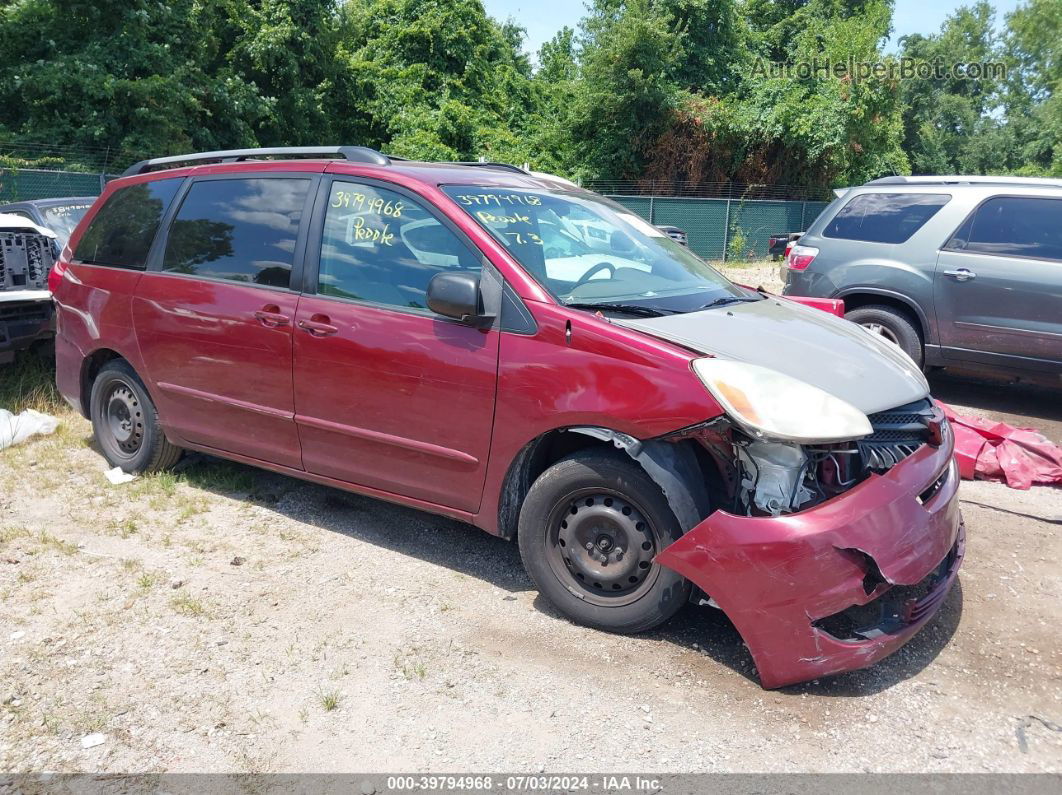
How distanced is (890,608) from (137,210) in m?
4.49

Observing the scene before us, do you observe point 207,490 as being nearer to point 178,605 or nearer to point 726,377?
point 178,605

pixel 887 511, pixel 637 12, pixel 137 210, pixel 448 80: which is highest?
pixel 637 12

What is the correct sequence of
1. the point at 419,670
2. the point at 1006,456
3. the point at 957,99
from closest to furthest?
the point at 419,670, the point at 1006,456, the point at 957,99

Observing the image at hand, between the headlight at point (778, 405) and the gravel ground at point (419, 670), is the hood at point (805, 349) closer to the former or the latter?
the headlight at point (778, 405)

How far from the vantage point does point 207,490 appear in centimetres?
516

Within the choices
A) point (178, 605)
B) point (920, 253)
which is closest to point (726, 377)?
point (178, 605)

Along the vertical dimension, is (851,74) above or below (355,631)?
above

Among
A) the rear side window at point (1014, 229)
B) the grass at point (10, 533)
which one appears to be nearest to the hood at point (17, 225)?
the grass at point (10, 533)

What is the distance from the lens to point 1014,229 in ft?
22.8

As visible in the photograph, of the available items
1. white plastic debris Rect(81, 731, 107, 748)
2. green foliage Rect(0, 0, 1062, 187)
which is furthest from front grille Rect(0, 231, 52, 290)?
green foliage Rect(0, 0, 1062, 187)

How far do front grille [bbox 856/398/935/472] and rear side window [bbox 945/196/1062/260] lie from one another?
13.7ft

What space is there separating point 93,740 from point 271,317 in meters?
2.04

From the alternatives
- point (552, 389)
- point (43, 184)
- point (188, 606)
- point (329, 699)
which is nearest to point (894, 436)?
point (552, 389)

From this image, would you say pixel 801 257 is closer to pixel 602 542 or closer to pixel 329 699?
pixel 602 542
